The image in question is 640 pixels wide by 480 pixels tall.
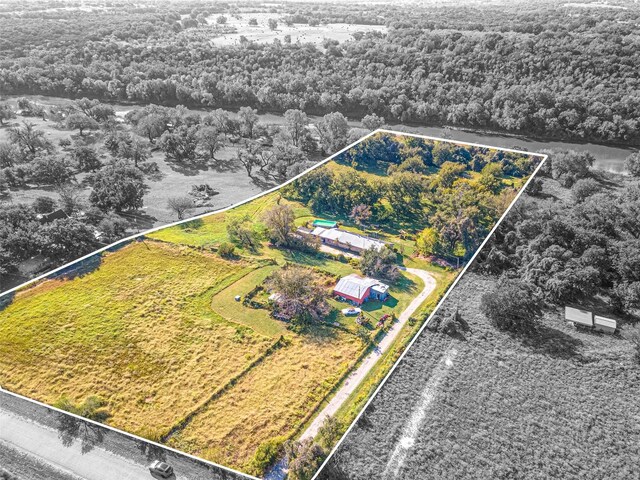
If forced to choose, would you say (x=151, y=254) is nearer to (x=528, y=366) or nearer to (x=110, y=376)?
(x=110, y=376)

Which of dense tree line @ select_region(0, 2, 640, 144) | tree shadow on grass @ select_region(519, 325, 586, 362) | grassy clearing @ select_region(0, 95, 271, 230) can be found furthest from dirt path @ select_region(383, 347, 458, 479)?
dense tree line @ select_region(0, 2, 640, 144)

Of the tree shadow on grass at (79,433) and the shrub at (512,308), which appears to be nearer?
the tree shadow on grass at (79,433)

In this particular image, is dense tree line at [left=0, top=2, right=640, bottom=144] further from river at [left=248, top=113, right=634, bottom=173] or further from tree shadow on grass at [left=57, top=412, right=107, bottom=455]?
tree shadow on grass at [left=57, top=412, right=107, bottom=455]

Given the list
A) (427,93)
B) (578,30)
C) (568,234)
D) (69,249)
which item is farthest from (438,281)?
(578,30)

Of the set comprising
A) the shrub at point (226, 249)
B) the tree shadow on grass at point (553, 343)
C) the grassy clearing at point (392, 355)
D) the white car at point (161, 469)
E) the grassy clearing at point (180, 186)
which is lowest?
the tree shadow on grass at point (553, 343)

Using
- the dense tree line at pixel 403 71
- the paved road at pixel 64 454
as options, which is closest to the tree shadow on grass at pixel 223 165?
the dense tree line at pixel 403 71

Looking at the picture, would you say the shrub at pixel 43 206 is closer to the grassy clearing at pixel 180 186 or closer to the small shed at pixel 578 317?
the grassy clearing at pixel 180 186
